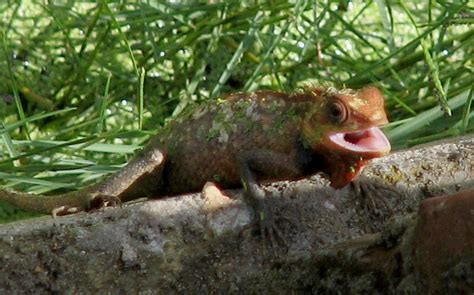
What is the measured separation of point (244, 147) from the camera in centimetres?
229

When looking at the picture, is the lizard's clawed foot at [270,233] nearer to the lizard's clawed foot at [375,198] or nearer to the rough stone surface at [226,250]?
the rough stone surface at [226,250]

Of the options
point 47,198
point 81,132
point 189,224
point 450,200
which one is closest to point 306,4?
point 81,132

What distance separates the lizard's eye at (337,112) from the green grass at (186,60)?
0.80m

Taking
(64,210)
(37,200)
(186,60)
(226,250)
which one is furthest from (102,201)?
(186,60)

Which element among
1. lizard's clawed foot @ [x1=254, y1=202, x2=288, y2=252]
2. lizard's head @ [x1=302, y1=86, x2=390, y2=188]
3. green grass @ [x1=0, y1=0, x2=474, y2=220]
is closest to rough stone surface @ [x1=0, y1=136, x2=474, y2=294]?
lizard's clawed foot @ [x1=254, y1=202, x2=288, y2=252]

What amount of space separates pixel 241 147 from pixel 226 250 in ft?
1.94

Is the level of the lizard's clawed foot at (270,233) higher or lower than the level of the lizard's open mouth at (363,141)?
lower

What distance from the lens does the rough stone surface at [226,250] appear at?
147 centimetres

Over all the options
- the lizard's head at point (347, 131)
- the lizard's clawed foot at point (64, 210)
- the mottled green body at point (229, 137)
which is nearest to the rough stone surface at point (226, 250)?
the lizard's head at point (347, 131)

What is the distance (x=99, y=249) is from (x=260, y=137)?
77cm

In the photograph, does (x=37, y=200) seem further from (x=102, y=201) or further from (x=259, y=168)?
(x=259, y=168)

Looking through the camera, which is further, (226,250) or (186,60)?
(186,60)

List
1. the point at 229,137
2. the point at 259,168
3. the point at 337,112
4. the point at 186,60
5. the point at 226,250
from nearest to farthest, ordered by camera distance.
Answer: the point at 226,250 → the point at 337,112 → the point at 259,168 → the point at 229,137 → the point at 186,60

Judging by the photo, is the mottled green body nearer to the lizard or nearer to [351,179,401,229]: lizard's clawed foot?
the lizard
